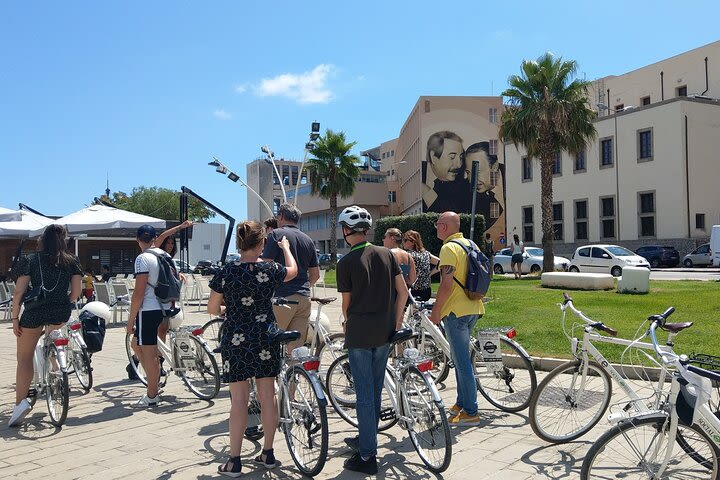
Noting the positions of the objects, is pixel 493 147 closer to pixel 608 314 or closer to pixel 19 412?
pixel 608 314

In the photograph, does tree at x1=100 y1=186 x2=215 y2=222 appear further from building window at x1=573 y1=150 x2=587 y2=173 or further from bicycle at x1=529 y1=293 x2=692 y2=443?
bicycle at x1=529 y1=293 x2=692 y2=443

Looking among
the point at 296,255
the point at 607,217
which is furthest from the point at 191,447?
the point at 607,217

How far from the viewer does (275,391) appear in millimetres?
4855

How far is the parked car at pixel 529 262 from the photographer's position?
30172 mm

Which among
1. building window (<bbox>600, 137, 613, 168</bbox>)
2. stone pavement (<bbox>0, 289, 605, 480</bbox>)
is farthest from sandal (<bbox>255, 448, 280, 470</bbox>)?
building window (<bbox>600, 137, 613, 168</bbox>)

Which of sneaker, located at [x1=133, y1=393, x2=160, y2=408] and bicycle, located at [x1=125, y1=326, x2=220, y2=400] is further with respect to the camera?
bicycle, located at [x1=125, y1=326, x2=220, y2=400]

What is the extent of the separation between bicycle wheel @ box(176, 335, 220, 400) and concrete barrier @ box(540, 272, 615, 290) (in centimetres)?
1342

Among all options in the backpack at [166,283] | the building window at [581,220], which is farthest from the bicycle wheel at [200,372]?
the building window at [581,220]

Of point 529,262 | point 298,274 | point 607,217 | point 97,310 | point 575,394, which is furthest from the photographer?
point 607,217

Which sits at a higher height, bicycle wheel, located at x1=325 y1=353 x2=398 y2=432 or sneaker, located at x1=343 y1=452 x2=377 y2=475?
bicycle wheel, located at x1=325 y1=353 x2=398 y2=432

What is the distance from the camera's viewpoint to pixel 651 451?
3.79m

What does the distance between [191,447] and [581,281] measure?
14956 mm

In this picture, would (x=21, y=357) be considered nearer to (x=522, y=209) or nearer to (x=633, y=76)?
(x=522, y=209)

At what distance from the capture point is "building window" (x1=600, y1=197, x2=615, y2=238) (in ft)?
157
